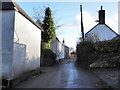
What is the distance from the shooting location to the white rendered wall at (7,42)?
12578 millimetres

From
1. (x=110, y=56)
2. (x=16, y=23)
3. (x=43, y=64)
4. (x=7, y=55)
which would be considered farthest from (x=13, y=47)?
(x=43, y=64)

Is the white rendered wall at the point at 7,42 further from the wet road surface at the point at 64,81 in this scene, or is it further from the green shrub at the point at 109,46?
the green shrub at the point at 109,46

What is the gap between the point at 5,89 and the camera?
1109cm

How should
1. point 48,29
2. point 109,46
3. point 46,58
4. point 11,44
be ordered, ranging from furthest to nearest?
point 48,29 → point 46,58 → point 109,46 → point 11,44

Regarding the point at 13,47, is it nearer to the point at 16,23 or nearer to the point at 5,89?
the point at 16,23

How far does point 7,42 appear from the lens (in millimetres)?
12805

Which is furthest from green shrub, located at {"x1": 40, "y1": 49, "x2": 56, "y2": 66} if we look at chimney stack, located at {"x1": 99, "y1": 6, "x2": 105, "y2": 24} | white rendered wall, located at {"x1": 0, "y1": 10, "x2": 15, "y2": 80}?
white rendered wall, located at {"x1": 0, "y1": 10, "x2": 15, "y2": 80}

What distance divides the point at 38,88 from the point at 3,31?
14.2 ft

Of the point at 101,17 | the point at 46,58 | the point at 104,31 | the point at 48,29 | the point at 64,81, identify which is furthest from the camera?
the point at 104,31

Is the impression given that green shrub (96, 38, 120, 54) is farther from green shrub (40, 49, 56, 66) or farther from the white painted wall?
the white painted wall

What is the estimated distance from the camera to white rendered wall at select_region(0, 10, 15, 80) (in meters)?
12.6

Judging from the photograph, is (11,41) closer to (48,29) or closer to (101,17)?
(48,29)

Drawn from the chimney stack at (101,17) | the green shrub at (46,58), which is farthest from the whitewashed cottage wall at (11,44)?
the chimney stack at (101,17)

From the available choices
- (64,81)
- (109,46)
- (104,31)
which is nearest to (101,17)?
(104,31)
